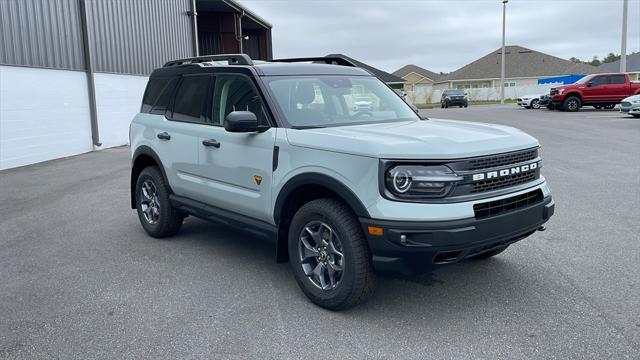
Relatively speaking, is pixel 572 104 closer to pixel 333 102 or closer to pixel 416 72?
pixel 333 102

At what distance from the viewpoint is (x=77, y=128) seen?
15945 mm

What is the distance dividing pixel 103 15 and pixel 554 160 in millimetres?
13790

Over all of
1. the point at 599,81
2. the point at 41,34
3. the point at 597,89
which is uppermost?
the point at 41,34

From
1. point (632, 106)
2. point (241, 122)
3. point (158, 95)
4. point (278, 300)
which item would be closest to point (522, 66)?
point (632, 106)

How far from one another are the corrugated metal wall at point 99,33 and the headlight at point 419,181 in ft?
40.5

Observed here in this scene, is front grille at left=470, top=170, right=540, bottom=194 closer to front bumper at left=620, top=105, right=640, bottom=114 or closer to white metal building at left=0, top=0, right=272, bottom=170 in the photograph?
white metal building at left=0, top=0, right=272, bottom=170

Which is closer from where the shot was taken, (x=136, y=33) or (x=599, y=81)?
(x=136, y=33)

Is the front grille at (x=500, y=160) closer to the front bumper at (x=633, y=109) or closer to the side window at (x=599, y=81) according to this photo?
the front bumper at (x=633, y=109)

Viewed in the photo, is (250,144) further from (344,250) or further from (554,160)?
(554,160)

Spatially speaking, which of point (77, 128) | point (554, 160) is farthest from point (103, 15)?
point (554, 160)

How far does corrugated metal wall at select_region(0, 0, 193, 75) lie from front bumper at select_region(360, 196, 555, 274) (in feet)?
40.7

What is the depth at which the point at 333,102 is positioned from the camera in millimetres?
4957

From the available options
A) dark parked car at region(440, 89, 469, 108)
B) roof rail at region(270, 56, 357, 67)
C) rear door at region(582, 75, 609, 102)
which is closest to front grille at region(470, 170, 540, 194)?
roof rail at region(270, 56, 357, 67)

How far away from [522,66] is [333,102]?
Answer: 222 feet
